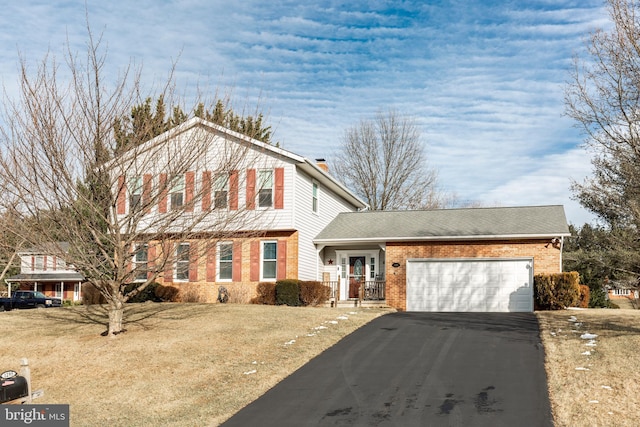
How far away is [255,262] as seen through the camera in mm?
25625

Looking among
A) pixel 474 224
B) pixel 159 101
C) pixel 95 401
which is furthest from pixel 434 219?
pixel 95 401

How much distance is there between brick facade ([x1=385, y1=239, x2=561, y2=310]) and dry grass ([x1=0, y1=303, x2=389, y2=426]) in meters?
4.36

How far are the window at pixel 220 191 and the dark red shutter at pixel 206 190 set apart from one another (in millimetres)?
208

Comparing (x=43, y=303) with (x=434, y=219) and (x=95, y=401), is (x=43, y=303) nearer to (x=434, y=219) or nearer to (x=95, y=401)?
(x=434, y=219)

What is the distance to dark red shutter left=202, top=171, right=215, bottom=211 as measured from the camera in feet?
54.7

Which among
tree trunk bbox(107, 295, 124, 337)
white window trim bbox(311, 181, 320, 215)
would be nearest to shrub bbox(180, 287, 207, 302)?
white window trim bbox(311, 181, 320, 215)

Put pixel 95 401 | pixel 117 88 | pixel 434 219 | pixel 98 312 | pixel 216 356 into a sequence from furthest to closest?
pixel 434 219 < pixel 98 312 < pixel 117 88 < pixel 216 356 < pixel 95 401

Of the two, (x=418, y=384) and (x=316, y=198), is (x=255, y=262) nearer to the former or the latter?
(x=316, y=198)

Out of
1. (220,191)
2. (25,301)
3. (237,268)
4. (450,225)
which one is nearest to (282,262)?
(237,268)

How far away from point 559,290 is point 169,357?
1413 centimetres

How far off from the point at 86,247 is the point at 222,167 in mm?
4129

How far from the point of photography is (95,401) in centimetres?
1216

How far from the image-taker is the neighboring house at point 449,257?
78.1 feet

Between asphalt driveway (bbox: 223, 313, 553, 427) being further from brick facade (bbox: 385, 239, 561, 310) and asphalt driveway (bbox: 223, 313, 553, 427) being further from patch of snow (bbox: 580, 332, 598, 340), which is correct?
brick facade (bbox: 385, 239, 561, 310)
